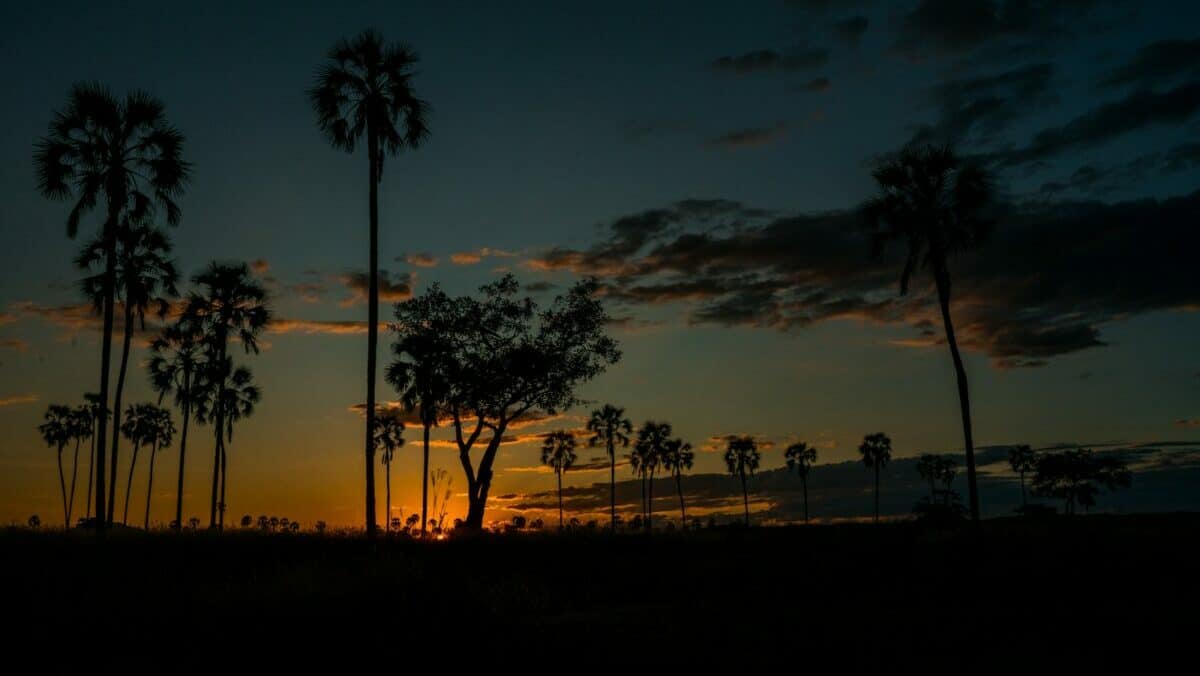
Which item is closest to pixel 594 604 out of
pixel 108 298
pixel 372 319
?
pixel 372 319

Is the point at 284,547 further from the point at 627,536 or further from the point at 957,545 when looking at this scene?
the point at 957,545

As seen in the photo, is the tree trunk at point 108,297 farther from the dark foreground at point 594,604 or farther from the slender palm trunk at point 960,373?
the slender palm trunk at point 960,373

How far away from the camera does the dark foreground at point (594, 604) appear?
12.8 meters

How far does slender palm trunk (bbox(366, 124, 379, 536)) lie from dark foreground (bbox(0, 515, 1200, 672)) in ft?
10.5

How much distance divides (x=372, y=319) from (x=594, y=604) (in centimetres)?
1616

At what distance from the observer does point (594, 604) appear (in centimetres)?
1983

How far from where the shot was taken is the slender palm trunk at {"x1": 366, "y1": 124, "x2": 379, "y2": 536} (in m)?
31.2

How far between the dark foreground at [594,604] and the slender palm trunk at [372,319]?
320 centimetres

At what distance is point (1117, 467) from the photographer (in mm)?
122438

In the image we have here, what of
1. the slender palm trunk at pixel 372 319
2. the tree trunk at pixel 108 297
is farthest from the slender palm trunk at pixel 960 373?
the tree trunk at pixel 108 297

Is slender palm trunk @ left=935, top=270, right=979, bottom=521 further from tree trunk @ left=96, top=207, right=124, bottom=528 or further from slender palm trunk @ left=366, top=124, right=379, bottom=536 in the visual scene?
tree trunk @ left=96, top=207, right=124, bottom=528

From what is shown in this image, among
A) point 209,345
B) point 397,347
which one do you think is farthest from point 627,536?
point 209,345

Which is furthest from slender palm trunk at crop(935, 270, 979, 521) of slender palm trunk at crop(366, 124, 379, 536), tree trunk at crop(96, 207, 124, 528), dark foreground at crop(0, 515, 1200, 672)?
tree trunk at crop(96, 207, 124, 528)

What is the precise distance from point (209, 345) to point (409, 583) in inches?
1521
